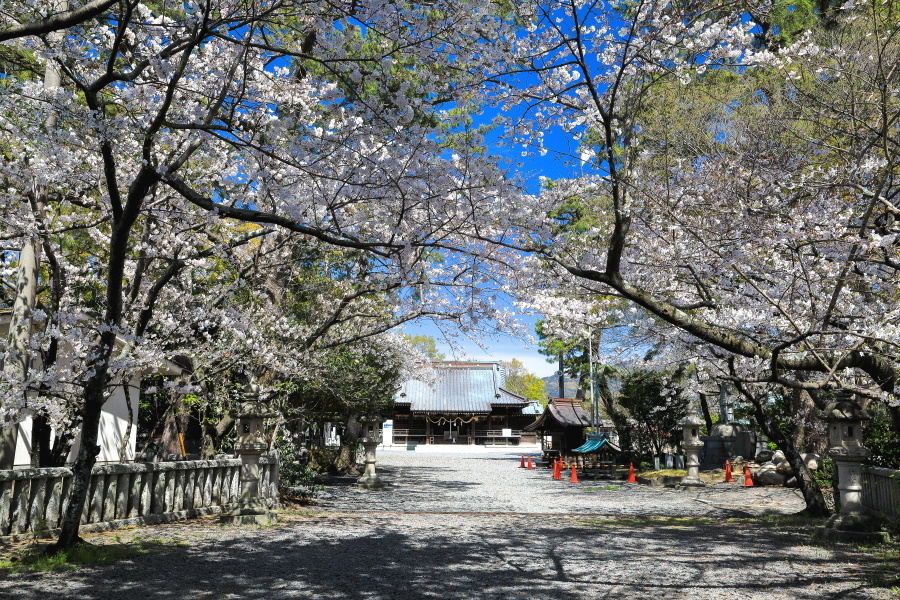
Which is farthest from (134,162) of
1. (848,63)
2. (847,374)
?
(847,374)

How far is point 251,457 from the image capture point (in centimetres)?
984

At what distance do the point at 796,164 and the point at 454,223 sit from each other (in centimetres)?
543

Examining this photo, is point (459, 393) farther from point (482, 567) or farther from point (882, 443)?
point (482, 567)

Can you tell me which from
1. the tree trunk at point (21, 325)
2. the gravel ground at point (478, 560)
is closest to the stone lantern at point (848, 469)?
the gravel ground at point (478, 560)

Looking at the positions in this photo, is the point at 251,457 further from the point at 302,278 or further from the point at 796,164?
the point at 796,164

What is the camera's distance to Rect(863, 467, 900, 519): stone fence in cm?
823

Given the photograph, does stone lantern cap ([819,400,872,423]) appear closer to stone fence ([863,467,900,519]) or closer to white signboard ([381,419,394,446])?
stone fence ([863,467,900,519])

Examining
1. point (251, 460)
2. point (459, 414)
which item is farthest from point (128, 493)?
point (459, 414)

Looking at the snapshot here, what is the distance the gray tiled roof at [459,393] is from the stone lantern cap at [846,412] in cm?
3660

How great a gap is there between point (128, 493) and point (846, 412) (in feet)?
31.4

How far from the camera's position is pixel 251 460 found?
Answer: 9.84 meters

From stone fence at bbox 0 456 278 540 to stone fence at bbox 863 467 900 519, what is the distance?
28.8 feet

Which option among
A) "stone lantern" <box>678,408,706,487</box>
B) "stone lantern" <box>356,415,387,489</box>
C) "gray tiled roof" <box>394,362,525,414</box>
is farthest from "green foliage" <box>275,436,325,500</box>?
"gray tiled roof" <box>394,362,525,414</box>

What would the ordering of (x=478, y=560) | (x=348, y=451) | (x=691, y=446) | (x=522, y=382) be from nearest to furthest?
(x=478, y=560) < (x=691, y=446) < (x=348, y=451) < (x=522, y=382)
